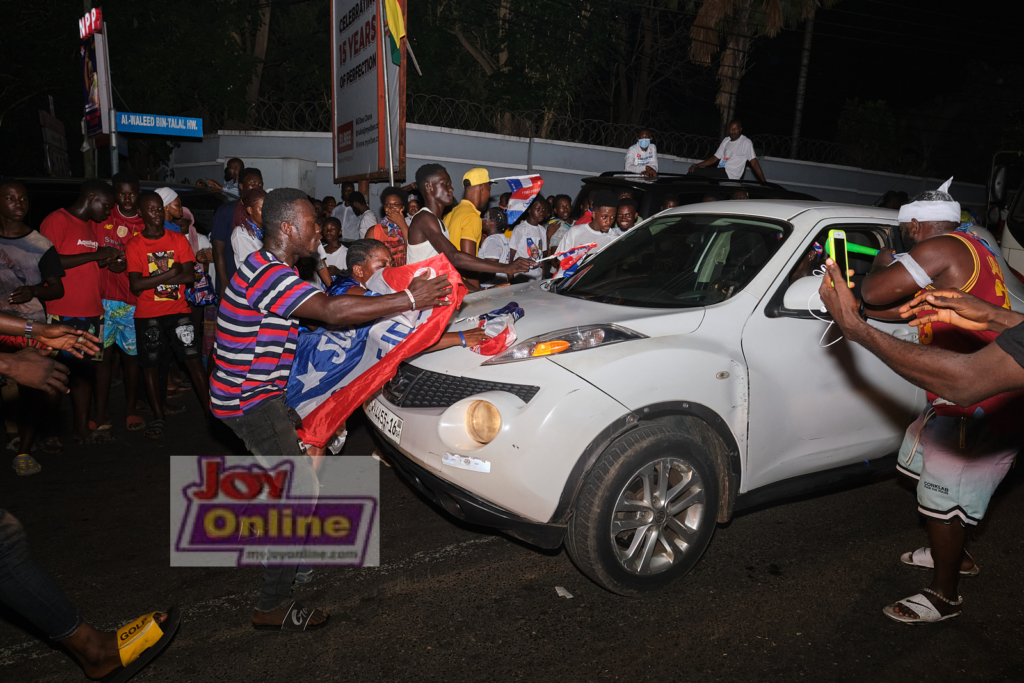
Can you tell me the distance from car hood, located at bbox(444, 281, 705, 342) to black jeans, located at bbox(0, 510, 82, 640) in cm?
213

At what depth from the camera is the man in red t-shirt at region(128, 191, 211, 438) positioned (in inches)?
215

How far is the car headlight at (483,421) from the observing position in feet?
10.2

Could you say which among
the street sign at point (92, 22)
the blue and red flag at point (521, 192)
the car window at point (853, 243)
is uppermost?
the street sign at point (92, 22)

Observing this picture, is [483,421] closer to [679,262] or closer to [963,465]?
[679,262]

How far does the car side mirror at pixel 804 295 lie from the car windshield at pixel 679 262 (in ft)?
0.97

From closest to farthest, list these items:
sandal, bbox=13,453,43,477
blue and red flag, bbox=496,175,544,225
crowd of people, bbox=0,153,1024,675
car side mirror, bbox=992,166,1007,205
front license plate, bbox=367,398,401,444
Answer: crowd of people, bbox=0,153,1024,675
front license plate, bbox=367,398,401,444
sandal, bbox=13,453,43,477
blue and red flag, bbox=496,175,544,225
car side mirror, bbox=992,166,1007,205

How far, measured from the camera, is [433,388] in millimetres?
3438

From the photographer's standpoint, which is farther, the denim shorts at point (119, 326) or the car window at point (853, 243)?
the denim shorts at point (119, 326)

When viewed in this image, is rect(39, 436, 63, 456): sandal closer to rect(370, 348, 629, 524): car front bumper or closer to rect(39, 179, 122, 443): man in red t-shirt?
rect(39, 179, 122, 443): man in red t-shirt

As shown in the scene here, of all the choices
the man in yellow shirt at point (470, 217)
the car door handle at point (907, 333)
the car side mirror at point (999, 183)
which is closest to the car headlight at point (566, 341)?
the car door handle at point (907, 333)

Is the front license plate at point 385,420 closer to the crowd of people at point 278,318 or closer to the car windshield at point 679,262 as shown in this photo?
the crowd of people at point 278,318

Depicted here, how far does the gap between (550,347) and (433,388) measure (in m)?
0.61

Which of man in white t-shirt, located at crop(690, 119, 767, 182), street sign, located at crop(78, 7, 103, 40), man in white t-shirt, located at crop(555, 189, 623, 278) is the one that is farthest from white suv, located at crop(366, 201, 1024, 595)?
street sign, located at crop(78, 7, 103, 40)

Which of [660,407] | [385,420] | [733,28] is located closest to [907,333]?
[660,407]
